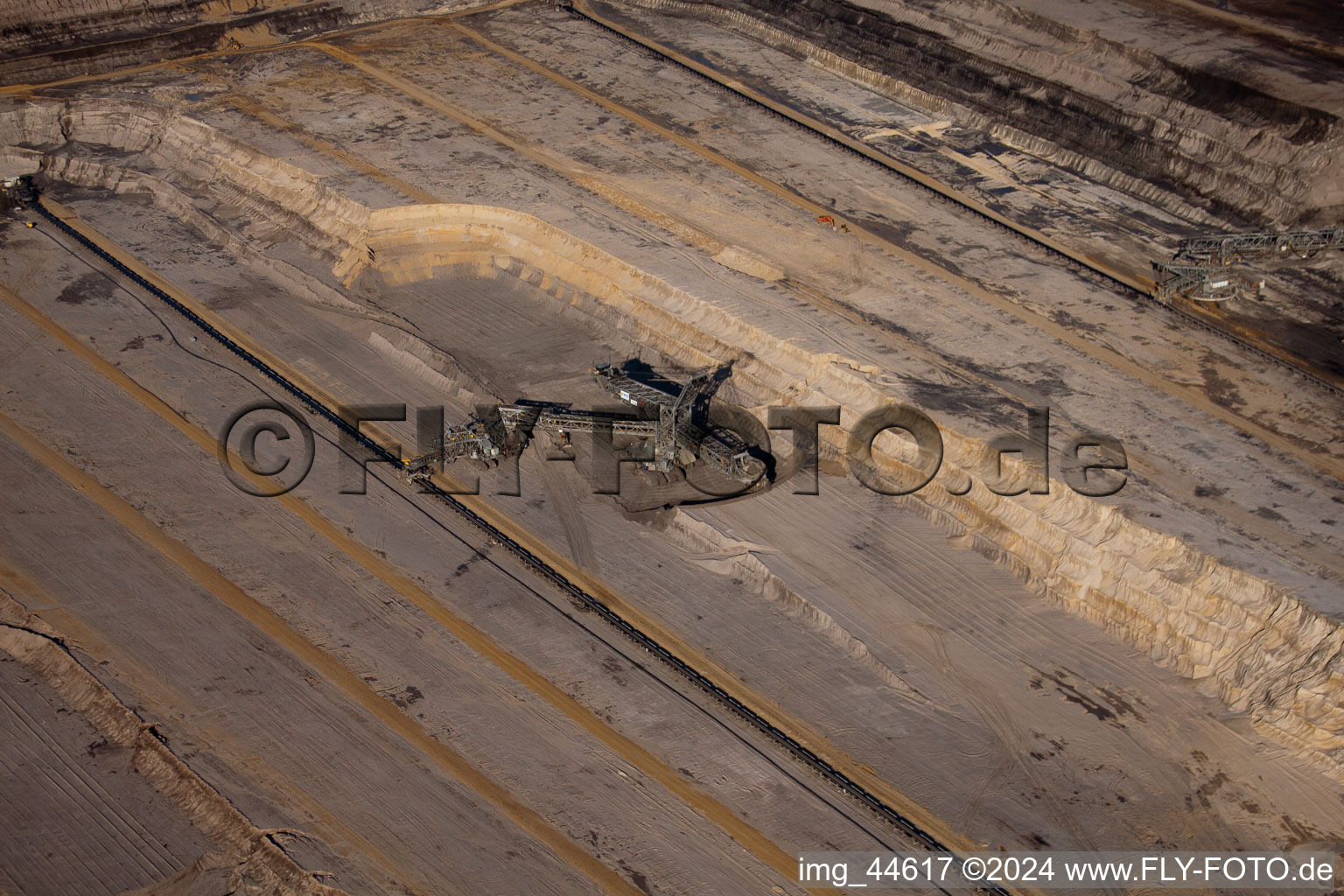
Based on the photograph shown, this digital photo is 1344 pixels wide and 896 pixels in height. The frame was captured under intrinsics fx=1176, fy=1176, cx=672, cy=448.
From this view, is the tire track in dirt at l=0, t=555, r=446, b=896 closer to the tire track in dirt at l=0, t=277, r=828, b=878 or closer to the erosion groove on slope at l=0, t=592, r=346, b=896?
the erosion groove on slope at l=0, t=592, r=346, b=896

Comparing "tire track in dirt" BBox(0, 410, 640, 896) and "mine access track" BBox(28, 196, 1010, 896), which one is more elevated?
"mine access track" BBox(28, 196, 1010, 896)

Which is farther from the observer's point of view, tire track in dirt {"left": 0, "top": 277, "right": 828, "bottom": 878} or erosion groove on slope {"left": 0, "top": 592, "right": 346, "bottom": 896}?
tire track in dirt {"left": 0, "top": 277, "right": 828, "bottom": 878}

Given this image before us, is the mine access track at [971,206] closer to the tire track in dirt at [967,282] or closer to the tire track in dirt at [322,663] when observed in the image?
the tire track in dirt at [967,282]

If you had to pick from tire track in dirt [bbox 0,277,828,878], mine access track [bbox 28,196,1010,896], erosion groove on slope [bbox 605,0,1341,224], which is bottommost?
tire track in dirt [bbox 0,277,828,878]

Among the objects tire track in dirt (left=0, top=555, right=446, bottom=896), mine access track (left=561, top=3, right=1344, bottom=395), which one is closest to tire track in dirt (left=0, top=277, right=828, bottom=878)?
tire track in dirt (left=0, top=555, right=446, bottom=896)

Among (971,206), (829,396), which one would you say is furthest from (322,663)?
(971,206)

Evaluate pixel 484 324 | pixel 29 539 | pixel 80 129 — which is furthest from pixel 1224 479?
pixel 80 129

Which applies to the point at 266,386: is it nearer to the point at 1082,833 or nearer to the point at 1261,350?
the point at 1082,833
